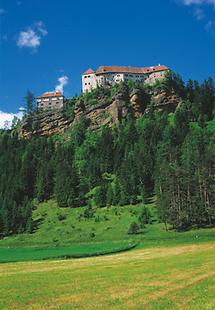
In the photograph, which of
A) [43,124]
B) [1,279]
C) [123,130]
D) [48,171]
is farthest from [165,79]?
[1,279]

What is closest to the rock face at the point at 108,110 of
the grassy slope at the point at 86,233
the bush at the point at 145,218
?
the grassy slope at the point at 86,233

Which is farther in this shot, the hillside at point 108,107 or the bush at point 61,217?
the hillside at point 108,107

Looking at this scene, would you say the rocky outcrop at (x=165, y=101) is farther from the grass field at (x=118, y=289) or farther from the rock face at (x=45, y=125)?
the grass field at (x=118, y=289)

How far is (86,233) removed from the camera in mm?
90938

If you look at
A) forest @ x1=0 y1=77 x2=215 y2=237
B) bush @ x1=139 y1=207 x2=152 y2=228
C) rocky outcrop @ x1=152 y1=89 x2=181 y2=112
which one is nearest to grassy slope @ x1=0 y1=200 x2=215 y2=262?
bush @ x1=139 y1=207 x2=152 y2=228

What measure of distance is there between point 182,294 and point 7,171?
14801 centimetres

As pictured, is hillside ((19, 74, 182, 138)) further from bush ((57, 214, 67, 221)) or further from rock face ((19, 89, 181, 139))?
bush ((57, 214, 67, 221))

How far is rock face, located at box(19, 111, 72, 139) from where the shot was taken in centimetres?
19388

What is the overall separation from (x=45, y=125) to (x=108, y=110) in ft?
119

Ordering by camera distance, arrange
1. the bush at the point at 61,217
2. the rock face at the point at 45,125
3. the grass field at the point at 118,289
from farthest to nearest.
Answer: the rock face at the point at 45,125, the bush at the point at 61,217, the grass field at the point at 118,289

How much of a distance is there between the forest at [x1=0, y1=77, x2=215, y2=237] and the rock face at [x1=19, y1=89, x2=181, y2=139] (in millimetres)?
4815

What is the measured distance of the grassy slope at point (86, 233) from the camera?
73.5 metres

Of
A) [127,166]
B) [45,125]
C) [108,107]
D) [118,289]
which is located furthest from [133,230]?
[45,125]

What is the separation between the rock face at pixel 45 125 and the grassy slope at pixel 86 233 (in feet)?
262
